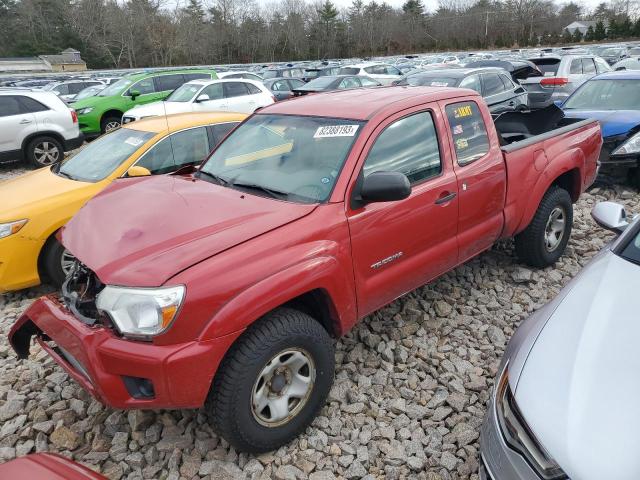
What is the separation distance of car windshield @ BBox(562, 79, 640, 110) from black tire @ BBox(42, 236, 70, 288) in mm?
7685

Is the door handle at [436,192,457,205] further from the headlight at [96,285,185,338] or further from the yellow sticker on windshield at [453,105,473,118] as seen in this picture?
the headlight at [96,285,185,338]

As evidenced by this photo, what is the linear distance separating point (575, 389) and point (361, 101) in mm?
2273

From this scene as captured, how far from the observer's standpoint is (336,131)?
309 cm

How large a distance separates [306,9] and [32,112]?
224 feet

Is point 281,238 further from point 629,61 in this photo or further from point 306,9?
point 306,9

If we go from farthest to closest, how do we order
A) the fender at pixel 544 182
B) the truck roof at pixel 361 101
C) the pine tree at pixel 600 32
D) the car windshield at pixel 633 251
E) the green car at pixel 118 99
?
the pine tree at pixel 600 32
the green car at pixel 118 99
the fender at pixel 544 182
the truck roof at pixel 361 101
the car windshield at pixel 633 251

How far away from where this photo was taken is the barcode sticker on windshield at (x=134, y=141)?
200 inches

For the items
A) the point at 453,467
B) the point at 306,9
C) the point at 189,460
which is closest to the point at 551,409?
the point at 453,467

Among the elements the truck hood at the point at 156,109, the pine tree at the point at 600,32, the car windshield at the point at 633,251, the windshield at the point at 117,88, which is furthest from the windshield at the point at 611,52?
the pine tree at the point at 600,32

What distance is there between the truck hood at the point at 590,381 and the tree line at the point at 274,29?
5783 cm

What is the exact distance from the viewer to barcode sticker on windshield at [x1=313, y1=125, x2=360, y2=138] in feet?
9.93

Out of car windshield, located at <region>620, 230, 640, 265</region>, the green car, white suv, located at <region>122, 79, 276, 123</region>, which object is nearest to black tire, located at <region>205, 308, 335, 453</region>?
car windshield, located at <region>620, 230, 640, 265</region>

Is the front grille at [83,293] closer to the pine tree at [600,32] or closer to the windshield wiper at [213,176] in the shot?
the windshield wiper at [213,176]

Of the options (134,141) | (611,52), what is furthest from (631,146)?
(611,52)
